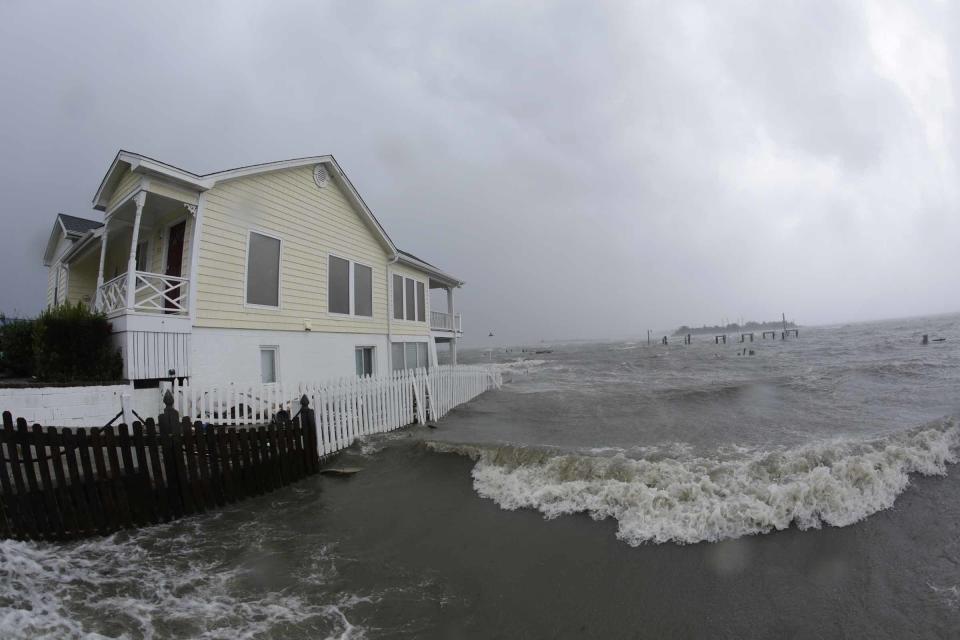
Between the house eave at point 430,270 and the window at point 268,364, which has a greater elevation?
the house eave at point 430,270

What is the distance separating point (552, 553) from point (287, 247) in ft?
36.2

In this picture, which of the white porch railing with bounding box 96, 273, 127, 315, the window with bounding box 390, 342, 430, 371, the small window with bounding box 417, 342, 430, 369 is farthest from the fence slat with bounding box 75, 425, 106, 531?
the small window with bounding box 417, 342, 430, 369

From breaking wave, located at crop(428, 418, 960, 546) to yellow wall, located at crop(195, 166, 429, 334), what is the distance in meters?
7.34

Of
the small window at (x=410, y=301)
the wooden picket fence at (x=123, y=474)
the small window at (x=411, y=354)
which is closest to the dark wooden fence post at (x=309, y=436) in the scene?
the wooden picket fence at (x=123, y=474)

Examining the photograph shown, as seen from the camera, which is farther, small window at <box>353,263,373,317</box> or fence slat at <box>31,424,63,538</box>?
small window at <box>353,263,373,317</box>

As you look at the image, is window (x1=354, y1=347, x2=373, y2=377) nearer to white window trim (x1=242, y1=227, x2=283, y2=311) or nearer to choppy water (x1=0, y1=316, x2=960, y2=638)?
→ white window trim (x1=242, y1=227, x2=283, y2=311)

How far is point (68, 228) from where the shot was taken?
1596cm

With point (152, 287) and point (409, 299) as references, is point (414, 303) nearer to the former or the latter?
point (409, 299)

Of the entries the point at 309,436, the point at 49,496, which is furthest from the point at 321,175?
the point at 49,496

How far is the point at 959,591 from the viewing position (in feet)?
13.1

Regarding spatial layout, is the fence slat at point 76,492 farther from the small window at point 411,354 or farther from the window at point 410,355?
the small window at point 411,354

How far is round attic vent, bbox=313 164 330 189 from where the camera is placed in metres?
13.8

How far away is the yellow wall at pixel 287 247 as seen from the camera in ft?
34.5

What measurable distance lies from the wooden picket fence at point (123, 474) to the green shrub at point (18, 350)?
7.50m
